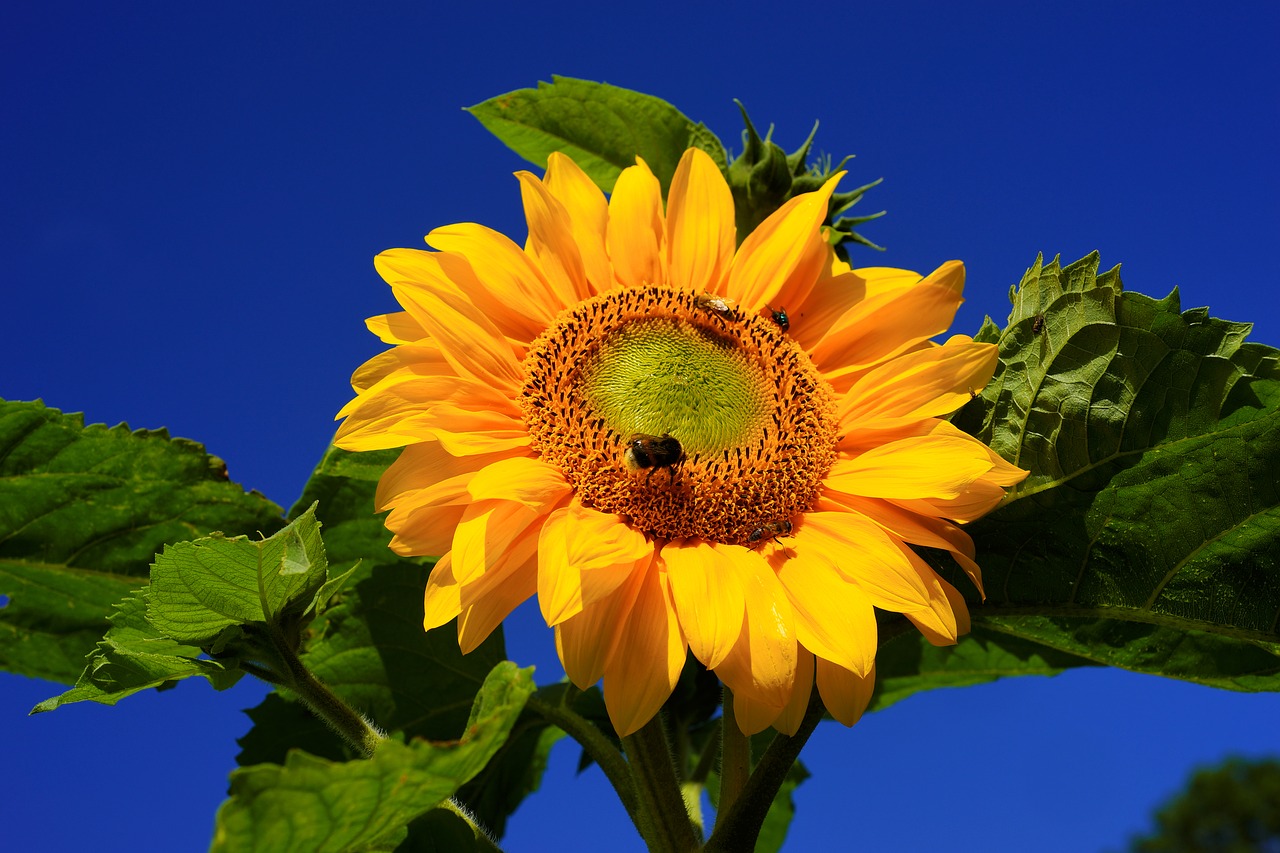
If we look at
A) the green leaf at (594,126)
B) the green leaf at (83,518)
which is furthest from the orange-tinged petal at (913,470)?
the green leaf at (83,518)

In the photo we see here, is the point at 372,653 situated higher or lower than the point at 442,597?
higher

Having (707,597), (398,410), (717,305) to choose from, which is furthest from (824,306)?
(398,410)

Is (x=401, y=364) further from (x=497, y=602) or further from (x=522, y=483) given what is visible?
(x=497, y=602)

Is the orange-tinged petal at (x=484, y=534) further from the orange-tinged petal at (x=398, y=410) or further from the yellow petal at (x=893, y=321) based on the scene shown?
the yellow petal at (x=893, y=321)

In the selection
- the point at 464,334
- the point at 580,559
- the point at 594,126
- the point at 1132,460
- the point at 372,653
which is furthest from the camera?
the point at 594,126

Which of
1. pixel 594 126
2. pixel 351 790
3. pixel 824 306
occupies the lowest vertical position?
pixel 351 790

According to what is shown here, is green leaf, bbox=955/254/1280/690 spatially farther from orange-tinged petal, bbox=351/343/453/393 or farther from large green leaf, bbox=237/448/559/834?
large green leaf, bbox=237/448/559/834

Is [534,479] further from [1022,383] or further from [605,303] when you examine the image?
[1022,383]
